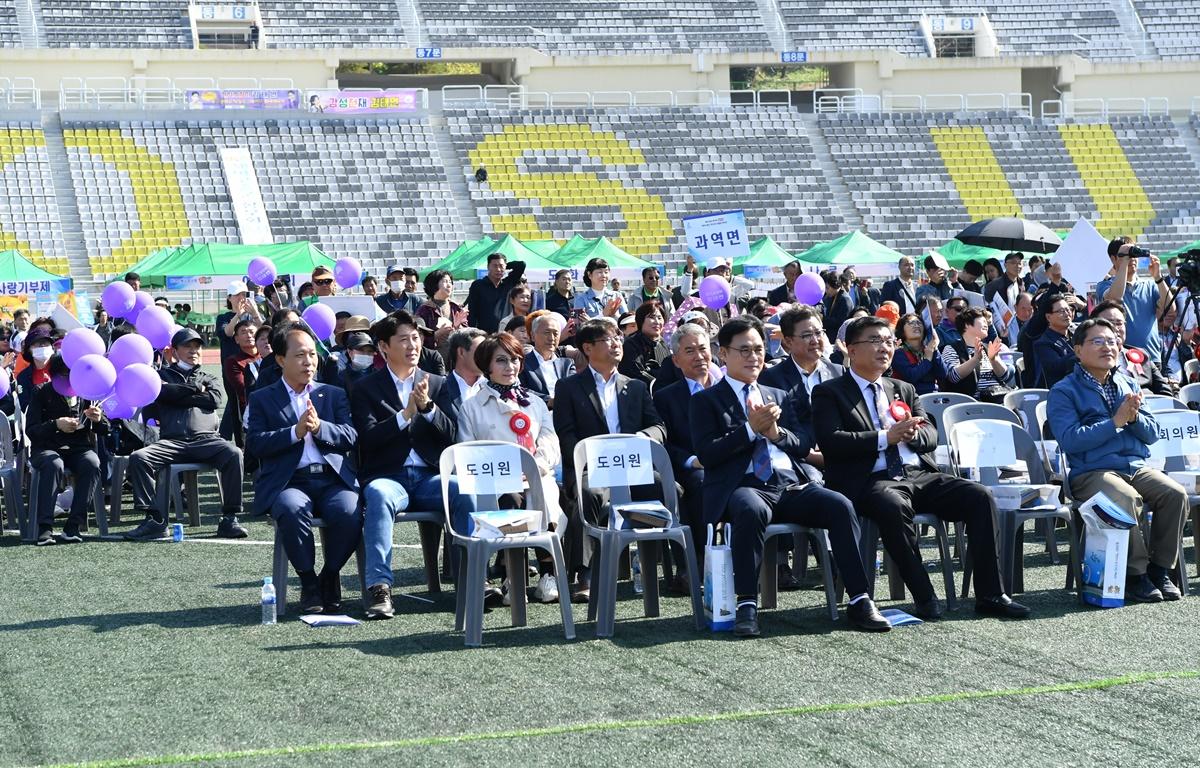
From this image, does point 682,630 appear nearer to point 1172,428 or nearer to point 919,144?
point 1172,428

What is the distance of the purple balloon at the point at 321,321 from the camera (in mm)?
11086

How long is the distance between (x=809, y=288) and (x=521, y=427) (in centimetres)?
708

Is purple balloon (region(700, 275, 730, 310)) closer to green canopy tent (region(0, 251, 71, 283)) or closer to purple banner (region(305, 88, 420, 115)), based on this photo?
green canopy tent (region(0, 251, 71, 283))

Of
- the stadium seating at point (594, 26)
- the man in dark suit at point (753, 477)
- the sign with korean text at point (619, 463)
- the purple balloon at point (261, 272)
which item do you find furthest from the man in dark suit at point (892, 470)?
the stadium seating at point (594, 26)

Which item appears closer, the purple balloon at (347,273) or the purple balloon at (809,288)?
the purple balloon at (809,288)

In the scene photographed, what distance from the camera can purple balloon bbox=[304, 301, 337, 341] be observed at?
11086mm

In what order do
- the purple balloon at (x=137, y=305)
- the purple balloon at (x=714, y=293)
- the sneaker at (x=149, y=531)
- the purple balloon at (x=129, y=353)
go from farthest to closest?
the purple balloon at (x=137, y=305) → the purple balloon at (x=714, y=293) → the purple balloon at (x=129, y=353) → the sneaker at (x=149, y=531)

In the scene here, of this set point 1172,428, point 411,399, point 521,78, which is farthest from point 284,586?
point 521,78

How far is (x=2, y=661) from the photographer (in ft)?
19.4

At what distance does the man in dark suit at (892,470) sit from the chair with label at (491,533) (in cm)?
133

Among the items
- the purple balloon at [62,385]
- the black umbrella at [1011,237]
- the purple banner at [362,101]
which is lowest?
the purple balloon at [62,385]

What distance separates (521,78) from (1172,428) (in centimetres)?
3272

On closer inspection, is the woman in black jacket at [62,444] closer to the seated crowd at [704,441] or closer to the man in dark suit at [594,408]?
the seated crowd at [704,441]

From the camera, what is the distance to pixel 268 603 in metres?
6.54
